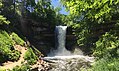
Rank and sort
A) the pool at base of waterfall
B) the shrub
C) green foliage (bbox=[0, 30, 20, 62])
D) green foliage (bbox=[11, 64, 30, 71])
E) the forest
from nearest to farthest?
the forest
green foliage (bbox=[11, 64, 30, 71])
green foliage (bbox=[0, 30, 20, 62])
the pool at base of waterfall
the shrub

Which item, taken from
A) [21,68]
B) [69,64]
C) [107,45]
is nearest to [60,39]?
[69,64]

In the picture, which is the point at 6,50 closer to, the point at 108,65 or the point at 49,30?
the point at 108,65

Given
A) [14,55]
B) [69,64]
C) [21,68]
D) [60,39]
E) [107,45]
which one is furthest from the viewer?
[60,39]

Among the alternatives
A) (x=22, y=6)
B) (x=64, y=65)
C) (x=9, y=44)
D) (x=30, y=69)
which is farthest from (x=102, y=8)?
(x=22, y=6)

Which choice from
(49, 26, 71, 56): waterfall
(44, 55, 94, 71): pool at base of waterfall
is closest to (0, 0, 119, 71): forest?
(49, 26, 71, 56): waterfall

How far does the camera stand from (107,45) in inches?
621

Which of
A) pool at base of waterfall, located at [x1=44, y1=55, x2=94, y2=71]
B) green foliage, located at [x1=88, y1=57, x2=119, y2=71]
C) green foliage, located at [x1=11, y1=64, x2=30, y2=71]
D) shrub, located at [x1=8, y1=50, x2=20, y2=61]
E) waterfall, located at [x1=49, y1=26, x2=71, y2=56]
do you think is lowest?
waterfall, located at [x1=49, y1=26, x2=71, y2=56]

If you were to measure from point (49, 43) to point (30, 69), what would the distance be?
1832 cm

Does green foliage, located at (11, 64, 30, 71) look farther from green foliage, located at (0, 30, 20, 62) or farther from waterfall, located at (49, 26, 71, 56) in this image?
waterfall, located at (49, 26, 71, 56)

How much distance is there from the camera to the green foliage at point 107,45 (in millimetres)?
14540

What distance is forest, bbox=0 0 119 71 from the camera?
551 inches

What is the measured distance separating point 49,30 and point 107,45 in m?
24.7

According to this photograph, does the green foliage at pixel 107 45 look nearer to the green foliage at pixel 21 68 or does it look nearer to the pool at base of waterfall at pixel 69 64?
the green foliage at pixel 21 68

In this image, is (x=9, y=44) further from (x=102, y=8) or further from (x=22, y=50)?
(x=102, y=8)
